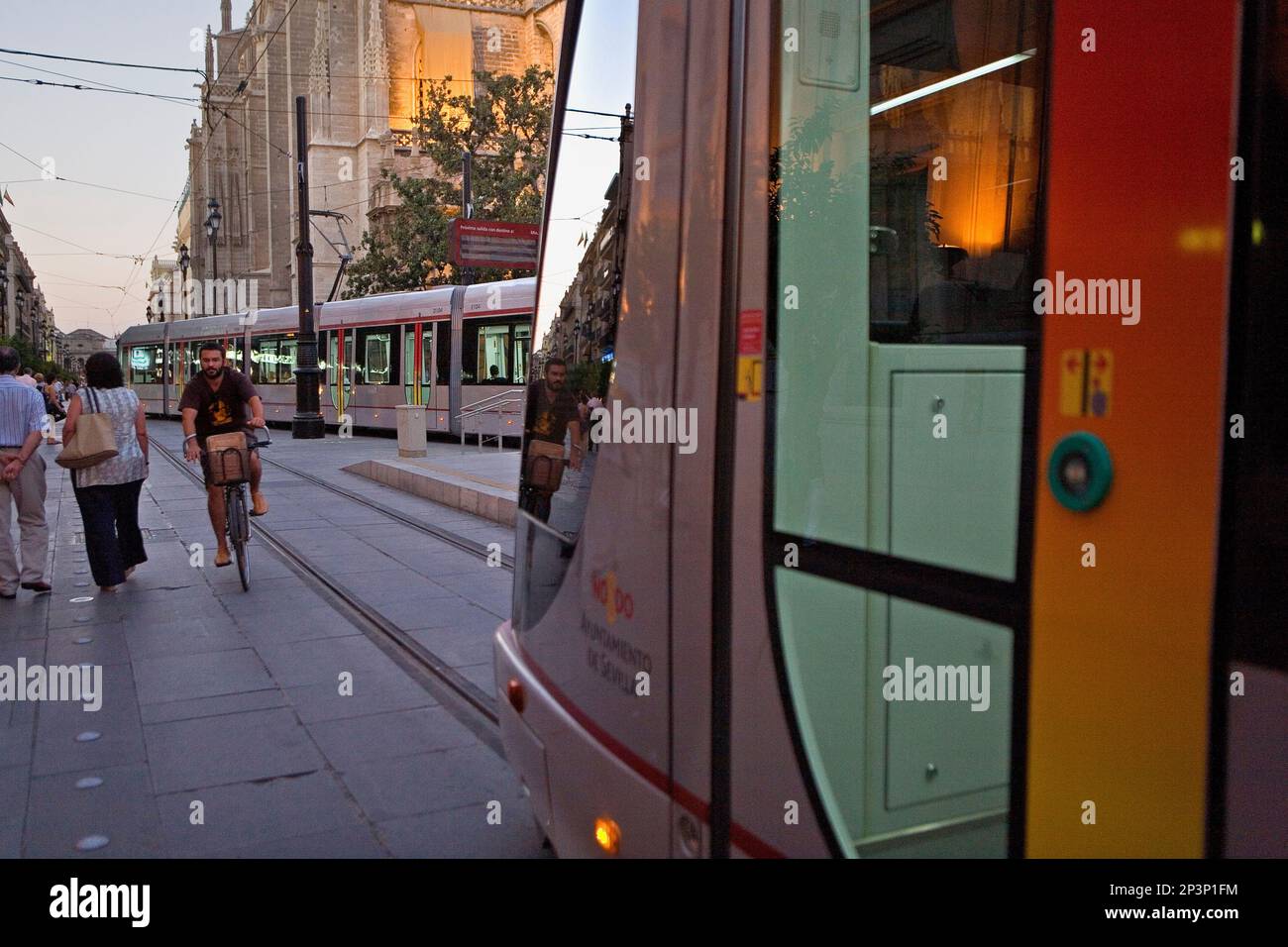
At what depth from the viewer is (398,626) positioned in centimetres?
699

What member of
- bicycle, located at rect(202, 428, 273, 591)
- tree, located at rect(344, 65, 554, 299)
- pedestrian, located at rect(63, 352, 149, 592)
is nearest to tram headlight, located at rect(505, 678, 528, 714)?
bicycle, located at rect(202, 428, 273, 591)

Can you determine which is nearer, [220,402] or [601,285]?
[601,285]

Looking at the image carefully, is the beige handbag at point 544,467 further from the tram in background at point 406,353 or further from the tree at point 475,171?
the tree at point 475,171

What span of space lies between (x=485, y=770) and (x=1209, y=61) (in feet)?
12.6

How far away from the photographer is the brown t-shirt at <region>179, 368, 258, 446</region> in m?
8.47

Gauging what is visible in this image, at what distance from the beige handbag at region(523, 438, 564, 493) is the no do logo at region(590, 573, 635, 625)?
0.40m

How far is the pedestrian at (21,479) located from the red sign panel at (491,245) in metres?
16.4

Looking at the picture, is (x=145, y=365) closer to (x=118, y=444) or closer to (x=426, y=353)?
(x=426, y=353)

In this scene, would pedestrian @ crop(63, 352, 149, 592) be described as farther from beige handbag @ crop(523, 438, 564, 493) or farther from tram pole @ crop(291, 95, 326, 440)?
tram pole @ crop(291, 95, 326, 440)

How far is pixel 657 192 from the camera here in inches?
92.3

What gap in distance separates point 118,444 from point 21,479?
2.23 feet

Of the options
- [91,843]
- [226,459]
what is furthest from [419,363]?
[91,843]

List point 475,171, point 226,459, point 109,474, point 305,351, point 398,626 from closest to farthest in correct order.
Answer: point 398,626
point 109,474
point 226,459
point 305,351
point 475,171
